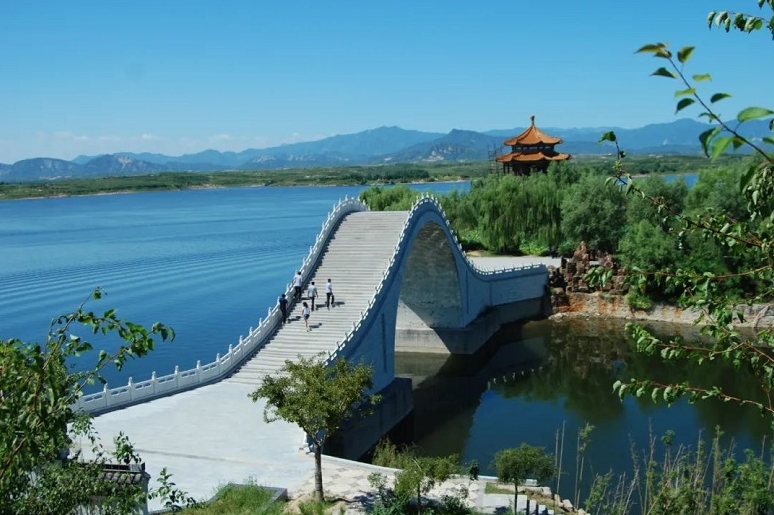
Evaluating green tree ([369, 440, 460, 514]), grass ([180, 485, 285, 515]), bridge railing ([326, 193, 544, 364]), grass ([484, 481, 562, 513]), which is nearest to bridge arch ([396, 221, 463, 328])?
bridge railing ([326, 193, 544, 364])

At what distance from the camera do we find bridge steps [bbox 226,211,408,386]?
86.5 ft

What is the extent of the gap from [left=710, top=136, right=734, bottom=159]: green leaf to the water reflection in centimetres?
1983

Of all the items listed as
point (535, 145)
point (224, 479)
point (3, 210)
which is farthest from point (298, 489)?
point (3, 210)

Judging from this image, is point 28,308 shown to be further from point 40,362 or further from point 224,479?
point 40,362

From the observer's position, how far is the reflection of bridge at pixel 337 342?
1909 cm

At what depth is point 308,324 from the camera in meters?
28.0

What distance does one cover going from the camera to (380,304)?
94.9 ft

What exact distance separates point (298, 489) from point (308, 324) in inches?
448

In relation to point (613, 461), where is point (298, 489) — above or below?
above

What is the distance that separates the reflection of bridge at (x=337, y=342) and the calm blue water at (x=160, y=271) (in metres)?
9.76

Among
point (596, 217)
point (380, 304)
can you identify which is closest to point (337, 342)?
point (380, 304)

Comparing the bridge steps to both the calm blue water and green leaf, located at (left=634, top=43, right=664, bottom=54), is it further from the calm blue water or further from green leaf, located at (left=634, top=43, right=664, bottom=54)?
green leaf, located at (left=634, top=43, right=664, bottom=54)

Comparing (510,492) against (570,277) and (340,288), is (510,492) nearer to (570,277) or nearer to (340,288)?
(340,288)

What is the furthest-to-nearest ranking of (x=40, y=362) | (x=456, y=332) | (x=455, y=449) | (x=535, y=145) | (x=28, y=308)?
1. (x=535, y=145)
2. (x=28, y=308)
3. (x=456, y=332)
4. (x=455, y=449)
5. (x=40, y=362)
